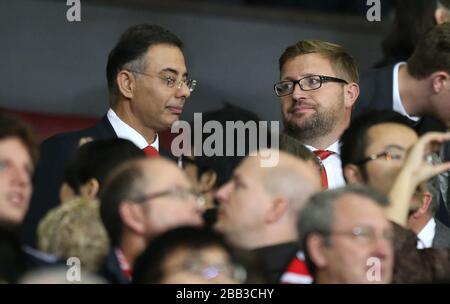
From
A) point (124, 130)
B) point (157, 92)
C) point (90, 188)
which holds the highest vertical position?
point (157, 92)

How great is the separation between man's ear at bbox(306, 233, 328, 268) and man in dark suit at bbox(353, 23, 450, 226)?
1163 millimetres

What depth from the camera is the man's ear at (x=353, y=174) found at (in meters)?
3.46

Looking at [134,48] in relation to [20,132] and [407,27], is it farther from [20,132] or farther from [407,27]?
[407,27]

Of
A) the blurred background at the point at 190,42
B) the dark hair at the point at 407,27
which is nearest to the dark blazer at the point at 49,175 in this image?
the dark hair at the point at 407,27

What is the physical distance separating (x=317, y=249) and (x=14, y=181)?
686 mm

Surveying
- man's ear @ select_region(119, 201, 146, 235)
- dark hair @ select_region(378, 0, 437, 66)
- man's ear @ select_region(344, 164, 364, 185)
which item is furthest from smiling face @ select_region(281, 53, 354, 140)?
man's ear @ select_region(119, 201, 146, 235)

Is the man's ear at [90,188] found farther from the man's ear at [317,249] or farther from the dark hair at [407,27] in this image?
the dark hair at [407,27]

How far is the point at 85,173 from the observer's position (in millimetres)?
3211

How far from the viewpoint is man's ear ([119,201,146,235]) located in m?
2.89

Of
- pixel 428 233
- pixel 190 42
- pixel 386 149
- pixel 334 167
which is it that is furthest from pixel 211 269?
pixel 190 42

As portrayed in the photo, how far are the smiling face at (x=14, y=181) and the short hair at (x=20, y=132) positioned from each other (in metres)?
0.01

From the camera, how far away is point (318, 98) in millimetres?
3863

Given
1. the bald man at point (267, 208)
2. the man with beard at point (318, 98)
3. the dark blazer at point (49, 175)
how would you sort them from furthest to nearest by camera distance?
1. the man with beard at point (318, 98)
2. the dark blazer at point (49, 175)
3. the bald man at point (267, 208)

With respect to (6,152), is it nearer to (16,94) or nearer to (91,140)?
(91,140)
